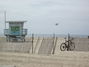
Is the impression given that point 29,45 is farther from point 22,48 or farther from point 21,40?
point 21,40

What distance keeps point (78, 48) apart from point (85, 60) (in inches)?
447

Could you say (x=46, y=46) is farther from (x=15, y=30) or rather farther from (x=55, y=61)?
(x=55, y=61)

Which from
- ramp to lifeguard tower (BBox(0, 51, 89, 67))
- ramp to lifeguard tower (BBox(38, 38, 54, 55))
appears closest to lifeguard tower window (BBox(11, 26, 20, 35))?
ramp to lifeguard tower (BBox(38, 38, 54, 55))

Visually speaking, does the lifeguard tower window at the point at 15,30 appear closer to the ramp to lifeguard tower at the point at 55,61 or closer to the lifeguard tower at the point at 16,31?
the lifeguard tower at the point at 16,31

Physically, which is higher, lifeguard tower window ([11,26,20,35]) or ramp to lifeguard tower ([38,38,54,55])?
lifeguard tower window ([11,26,20,35])

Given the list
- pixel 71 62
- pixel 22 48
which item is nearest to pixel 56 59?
pixel 71 62

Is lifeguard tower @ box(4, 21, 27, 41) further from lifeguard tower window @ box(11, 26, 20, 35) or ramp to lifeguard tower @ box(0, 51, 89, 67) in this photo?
ramp to lifeguard tower @ box(0, 51, 89, 67)

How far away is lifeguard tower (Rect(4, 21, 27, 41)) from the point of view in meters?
30.7

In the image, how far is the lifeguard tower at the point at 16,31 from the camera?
30688 mm

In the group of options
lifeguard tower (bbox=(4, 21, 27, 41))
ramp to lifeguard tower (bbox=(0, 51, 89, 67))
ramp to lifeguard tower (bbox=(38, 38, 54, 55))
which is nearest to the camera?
ramp to lifeguard tower (bbox=(0, 51, 89, 67))

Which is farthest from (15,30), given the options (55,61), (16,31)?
(55,61)

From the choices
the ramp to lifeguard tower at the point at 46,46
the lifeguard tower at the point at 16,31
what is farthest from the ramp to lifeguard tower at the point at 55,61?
the lifeguard tower at the point at 16,31

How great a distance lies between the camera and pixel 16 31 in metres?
30.8

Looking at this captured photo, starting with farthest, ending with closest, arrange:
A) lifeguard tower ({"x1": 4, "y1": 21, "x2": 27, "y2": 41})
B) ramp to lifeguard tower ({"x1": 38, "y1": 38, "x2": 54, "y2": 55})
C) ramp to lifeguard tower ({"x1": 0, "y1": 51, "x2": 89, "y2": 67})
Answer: lifeguard tower ({"x1": 4, "y1": 21, "x2": 27, "y2": 41}), ramp to lifeguard tower ({"x1": 38, "y1": 38, "x2": 54, "y2": 55}), ramp to lifeguard tower ({"x1": 0, "y1": 51, "x2": 89, "y2": 67})
